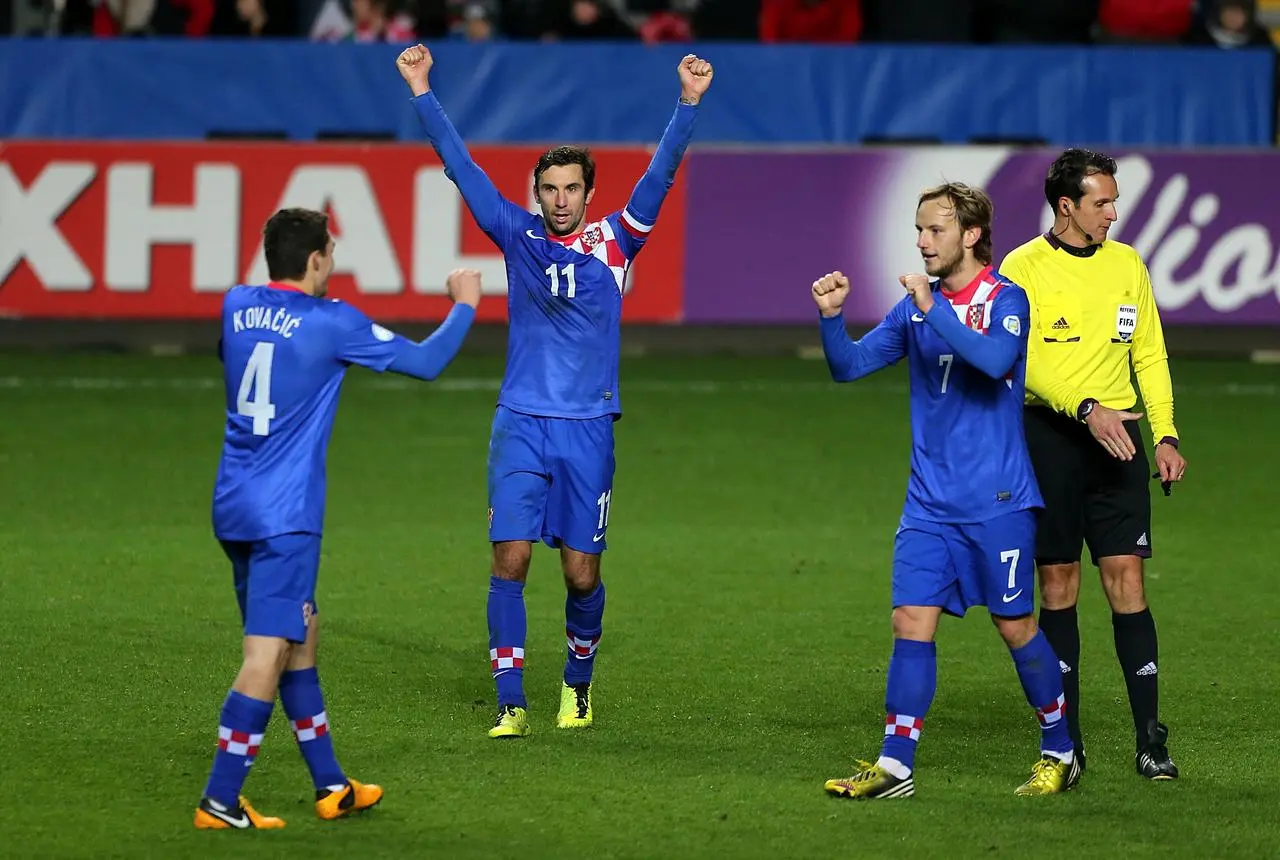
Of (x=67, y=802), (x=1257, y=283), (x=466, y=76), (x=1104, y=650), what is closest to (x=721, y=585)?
(x=1104, y=650)

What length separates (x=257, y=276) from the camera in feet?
53.1

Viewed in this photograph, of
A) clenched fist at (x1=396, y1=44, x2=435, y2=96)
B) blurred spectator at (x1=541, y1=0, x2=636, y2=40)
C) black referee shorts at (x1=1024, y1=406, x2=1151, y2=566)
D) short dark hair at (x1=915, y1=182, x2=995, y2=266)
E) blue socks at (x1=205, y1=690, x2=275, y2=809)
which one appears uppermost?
blurred spectator at (x1=541, y1=0, x2=636, y2=40)

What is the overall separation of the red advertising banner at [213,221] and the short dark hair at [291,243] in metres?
9.94

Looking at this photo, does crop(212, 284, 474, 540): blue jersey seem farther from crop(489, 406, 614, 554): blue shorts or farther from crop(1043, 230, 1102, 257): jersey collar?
crop(1043, 230, 1102, 257): jersey collar

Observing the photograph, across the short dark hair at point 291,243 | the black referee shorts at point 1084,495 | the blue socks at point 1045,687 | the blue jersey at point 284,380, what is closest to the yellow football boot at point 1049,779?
the blue socks at point 1045,687

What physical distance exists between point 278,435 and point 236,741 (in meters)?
0.89

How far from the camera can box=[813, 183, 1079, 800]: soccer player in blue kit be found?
266 inches

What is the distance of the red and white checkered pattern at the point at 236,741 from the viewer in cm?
621

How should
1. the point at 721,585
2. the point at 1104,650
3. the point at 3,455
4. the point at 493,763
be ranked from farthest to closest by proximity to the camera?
1. the point at 3,455
2. the point at 721,585
3. the point at 1104,650
4. the point at 493,763

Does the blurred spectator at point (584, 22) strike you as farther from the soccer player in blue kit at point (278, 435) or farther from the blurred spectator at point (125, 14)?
the soccer player in blue kit at point (278, 435)

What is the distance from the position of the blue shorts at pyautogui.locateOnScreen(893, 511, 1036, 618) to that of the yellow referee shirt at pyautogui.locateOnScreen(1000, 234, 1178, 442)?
2.03 ft

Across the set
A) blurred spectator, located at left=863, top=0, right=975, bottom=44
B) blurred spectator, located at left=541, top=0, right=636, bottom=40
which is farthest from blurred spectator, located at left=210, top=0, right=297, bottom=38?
blurred spectator, located at left=863, top=0, right=975, bottom=44

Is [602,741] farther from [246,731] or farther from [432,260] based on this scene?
[432,260]

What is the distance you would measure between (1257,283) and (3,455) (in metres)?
9.49
